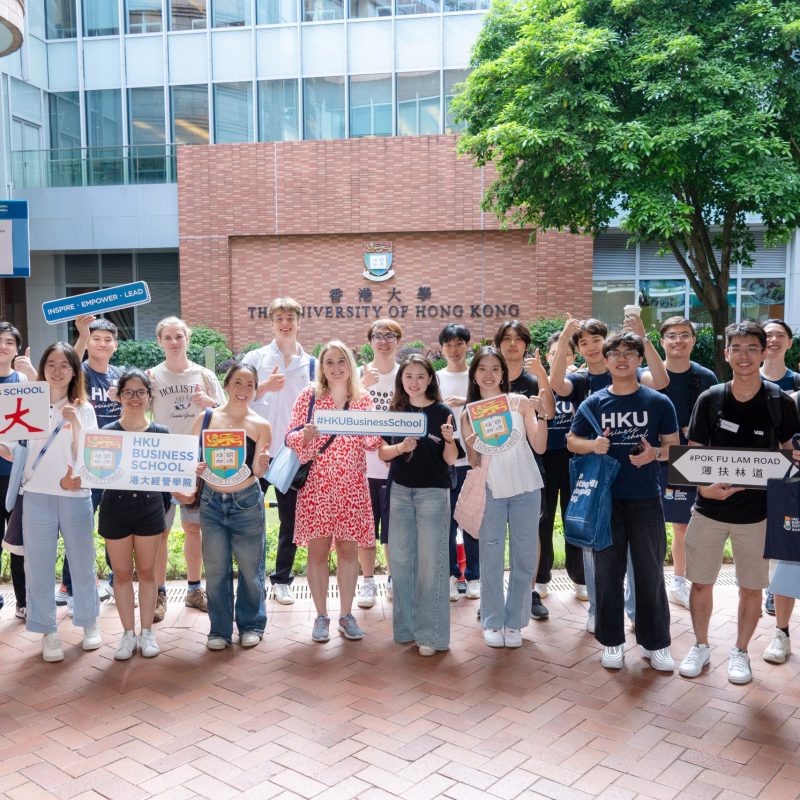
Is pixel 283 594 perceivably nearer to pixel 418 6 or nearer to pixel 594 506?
pixel 594 506

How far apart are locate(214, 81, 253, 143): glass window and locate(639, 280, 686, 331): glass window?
36.1 ft

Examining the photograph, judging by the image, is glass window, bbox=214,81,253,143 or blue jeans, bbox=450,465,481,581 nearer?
blue jeans, bbox=450,465,481,581

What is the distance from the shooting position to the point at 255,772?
348cm

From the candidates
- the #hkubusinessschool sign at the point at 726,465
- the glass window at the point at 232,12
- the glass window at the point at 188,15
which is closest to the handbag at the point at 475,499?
the #hkubusinessschool sign at the point at 726,465

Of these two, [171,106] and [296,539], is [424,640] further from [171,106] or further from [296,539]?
[171,106]

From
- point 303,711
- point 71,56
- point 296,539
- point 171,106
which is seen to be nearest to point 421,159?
point 171,106

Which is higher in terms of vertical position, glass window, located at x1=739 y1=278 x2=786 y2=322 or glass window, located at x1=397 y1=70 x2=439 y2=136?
glass window, located at x1=397 y1=70 x2=439 y2=136

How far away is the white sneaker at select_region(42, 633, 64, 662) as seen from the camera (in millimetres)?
4691

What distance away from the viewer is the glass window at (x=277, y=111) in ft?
65.6

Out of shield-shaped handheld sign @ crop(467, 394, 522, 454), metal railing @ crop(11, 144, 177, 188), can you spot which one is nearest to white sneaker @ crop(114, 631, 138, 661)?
shield-shaped handheld sign @ crop(467, 394, 522, 454)

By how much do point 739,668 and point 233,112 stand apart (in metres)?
19.4

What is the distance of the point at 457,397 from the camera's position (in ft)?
17.4

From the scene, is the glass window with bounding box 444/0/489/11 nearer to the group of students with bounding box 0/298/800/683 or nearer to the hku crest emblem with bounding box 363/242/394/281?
the hku crest emblem with bounding box 363/242/394/281

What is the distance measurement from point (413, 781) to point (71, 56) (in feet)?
74.8
